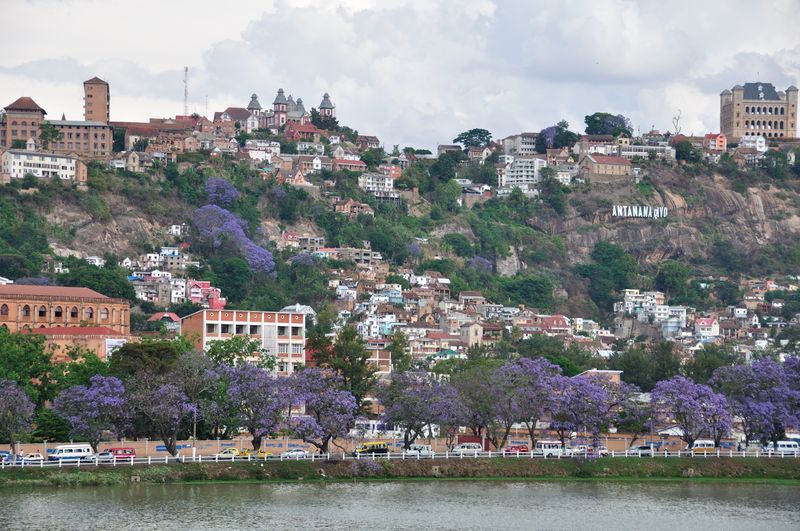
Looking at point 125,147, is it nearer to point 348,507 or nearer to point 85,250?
point 85,250

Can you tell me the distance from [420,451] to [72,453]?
18.4m

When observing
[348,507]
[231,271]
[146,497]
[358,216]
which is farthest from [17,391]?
[358,216]

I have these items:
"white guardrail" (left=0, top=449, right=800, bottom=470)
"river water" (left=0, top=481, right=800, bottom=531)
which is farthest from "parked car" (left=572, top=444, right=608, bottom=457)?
"river water" (left=0, top=481, right=800, bottom=531)

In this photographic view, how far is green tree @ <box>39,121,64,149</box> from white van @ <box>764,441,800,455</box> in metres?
113

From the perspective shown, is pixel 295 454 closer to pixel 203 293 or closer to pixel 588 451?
pixel 588 451

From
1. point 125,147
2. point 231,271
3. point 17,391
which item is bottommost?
point 17,391

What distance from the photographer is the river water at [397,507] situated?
62.5m

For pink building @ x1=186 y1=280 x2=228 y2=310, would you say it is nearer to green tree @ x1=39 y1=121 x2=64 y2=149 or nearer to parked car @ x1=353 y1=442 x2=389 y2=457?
green tree @ x1=39 y1=121 x2=64 y2=149

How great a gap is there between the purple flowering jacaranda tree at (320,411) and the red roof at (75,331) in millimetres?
23345

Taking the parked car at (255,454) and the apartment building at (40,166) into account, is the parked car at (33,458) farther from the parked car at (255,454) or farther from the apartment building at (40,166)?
the apartment building at (40,166)

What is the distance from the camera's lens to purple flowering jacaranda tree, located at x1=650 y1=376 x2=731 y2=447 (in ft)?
281

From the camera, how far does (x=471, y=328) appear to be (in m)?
156

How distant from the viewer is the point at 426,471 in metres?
78.3

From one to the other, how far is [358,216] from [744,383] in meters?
99.3
